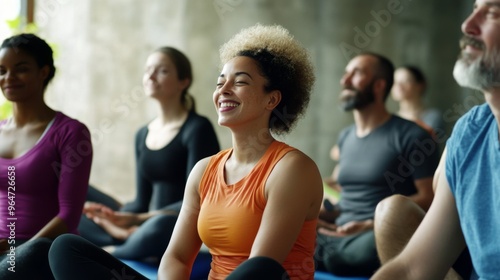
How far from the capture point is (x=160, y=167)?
3377 mm

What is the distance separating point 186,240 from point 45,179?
64 centimetres

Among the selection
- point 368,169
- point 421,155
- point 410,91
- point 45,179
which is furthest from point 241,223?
point 410,91

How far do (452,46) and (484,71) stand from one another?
510cm

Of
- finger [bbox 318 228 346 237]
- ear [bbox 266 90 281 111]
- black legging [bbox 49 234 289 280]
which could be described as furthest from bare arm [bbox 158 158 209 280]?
finger [bbox 318 228 346 237]

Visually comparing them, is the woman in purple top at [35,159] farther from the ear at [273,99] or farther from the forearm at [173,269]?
the ear at [273,99]

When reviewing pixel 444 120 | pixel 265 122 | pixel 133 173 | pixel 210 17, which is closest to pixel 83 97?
pixel 133 173

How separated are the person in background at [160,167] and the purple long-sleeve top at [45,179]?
80 cm

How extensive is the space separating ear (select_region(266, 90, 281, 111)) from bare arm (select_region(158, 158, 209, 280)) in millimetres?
225

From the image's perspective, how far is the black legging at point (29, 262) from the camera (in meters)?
2.20

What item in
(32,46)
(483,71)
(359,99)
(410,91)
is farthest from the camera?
(410,91)

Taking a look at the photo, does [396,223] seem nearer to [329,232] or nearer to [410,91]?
[329,232]

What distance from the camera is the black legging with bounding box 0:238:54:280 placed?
7.22ft

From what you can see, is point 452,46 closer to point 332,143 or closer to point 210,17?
point 332,143

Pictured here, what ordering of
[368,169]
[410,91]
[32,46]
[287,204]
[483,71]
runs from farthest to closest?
Result: [410,91], [368,169], [32,46], [287,204], [483,71]
